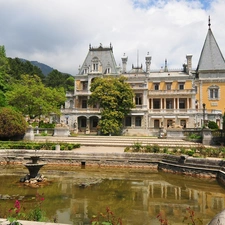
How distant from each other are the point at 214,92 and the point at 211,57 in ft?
23.4

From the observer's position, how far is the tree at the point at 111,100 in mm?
38250

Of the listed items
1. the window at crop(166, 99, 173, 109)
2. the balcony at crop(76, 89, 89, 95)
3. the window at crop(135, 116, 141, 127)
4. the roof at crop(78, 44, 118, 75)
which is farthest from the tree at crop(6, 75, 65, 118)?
the window at crop(166, 99, 173, 109)

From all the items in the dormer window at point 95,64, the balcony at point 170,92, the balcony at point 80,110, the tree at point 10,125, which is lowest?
the tree at point 10,125

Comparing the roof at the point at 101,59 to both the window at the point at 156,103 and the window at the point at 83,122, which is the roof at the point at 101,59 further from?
the window at the point at 83,122

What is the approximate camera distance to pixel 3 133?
24797mm

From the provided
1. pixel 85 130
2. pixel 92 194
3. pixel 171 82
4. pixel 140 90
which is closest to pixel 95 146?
pixel 92 194

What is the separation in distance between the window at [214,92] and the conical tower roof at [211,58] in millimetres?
3525

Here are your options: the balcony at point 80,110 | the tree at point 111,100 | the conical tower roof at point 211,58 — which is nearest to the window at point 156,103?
the conical tower roof at point 211,58

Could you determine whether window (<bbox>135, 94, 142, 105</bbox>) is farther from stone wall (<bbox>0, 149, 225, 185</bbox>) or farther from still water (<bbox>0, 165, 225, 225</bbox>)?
still water (<bbox>0, 165, 225, 225</bbox>)

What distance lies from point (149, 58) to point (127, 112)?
16.8m

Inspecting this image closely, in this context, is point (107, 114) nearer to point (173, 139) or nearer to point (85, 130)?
point (85, 130)

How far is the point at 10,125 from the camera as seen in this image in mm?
25141

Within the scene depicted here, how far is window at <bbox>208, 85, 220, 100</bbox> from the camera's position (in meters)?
48.8

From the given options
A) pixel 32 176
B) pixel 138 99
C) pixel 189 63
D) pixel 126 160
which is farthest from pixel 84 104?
pixel 32 176
